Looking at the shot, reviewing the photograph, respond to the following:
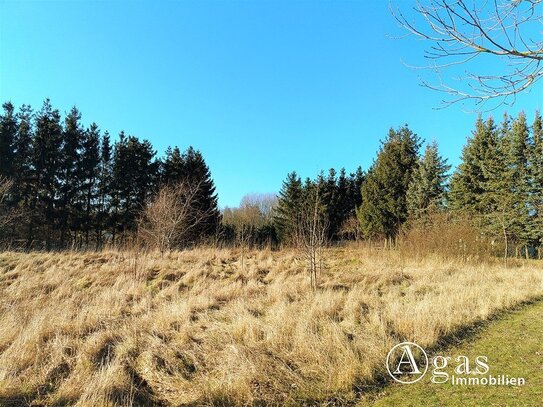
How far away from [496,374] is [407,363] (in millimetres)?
896

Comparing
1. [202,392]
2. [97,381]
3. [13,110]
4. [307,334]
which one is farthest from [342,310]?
[13,110]

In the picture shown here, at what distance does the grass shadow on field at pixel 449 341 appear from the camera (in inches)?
133

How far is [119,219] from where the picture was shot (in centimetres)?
2788

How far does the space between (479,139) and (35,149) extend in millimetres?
32671

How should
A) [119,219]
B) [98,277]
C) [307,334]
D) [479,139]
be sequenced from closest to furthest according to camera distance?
[307,334]
[98,277]
[479,139]
[119,219]

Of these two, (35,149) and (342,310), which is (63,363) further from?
(35,149)

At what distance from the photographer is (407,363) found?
4082mm

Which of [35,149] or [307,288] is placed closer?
[307,288]

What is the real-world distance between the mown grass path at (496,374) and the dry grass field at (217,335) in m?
0.36

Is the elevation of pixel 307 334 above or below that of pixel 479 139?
below

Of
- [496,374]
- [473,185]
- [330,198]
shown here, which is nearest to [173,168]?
[330,198]

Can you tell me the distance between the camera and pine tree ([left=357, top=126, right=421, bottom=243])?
25.5 meters

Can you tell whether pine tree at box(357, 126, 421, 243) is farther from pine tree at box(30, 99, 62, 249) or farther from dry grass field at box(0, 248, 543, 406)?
pine tree at box(30, 99, 62, 249)

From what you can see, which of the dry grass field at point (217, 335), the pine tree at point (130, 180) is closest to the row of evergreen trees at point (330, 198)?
the pine tree at point (130, 180)
